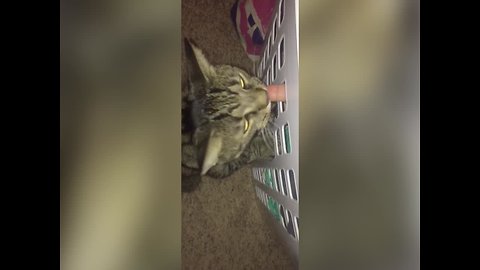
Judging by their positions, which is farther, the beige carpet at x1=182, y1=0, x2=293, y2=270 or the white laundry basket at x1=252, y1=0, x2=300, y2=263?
the beige carpet at x1=182, y1=0, x2=293, y2=270

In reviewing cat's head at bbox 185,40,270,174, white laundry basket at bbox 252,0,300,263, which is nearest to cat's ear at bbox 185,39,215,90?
cat's head at bbox 185,40,270,174

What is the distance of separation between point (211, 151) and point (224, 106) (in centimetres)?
11

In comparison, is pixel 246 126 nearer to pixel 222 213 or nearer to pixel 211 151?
pixel 211 151

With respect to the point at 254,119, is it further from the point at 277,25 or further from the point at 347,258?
the point at 347,258

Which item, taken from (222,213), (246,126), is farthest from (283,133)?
(222,213)

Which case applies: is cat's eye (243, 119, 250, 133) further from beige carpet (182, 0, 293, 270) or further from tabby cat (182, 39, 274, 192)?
beige carpet (182, 0, 293, 270)

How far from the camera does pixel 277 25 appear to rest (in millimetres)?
1155

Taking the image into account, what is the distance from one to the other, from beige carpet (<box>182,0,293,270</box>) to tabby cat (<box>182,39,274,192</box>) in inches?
1.2

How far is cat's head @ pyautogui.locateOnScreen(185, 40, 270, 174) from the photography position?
46.4 inches

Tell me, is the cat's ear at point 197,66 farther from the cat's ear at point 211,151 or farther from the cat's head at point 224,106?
the cat's ear at point 211,151

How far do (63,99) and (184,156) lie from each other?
38 cm

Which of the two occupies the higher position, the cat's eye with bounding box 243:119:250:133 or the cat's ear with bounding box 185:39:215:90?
the cat's ear with bounding box 185:39:215:90

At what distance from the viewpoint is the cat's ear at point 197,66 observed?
1.17 m

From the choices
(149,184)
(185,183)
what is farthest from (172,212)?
(185,183)
